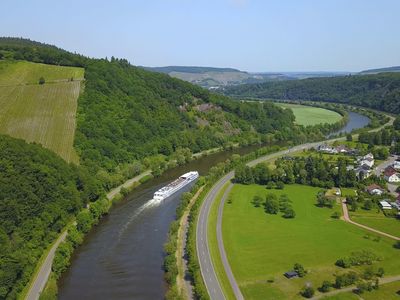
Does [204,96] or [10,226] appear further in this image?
[204,96]

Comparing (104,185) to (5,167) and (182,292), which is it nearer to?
(5,167)

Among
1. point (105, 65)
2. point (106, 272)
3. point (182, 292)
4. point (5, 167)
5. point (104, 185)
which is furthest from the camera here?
point (105, 65)

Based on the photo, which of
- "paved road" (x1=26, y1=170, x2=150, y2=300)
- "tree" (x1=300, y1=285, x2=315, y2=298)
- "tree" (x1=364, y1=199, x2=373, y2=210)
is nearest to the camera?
"tree" (x1=300, y1=285, x2=315, y2=298)

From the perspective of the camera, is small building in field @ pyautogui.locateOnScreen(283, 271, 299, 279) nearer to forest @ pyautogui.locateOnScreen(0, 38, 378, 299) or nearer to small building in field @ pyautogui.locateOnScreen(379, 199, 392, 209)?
forest @ pyautogui.locateOnScreen(0, 38, 378, 299)

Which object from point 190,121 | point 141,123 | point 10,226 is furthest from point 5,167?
point 190,121

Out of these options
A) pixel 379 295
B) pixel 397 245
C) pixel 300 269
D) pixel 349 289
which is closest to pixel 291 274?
pixel 300 269

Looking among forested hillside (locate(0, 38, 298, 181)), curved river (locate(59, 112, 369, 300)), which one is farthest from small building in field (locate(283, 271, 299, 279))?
forested hillside (locate(0, 38, 298, 181))

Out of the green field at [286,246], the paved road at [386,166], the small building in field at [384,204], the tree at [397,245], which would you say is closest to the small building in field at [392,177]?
the paved road at [386,166]

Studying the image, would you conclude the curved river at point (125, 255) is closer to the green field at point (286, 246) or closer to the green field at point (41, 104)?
the green field at point (286, 246)
